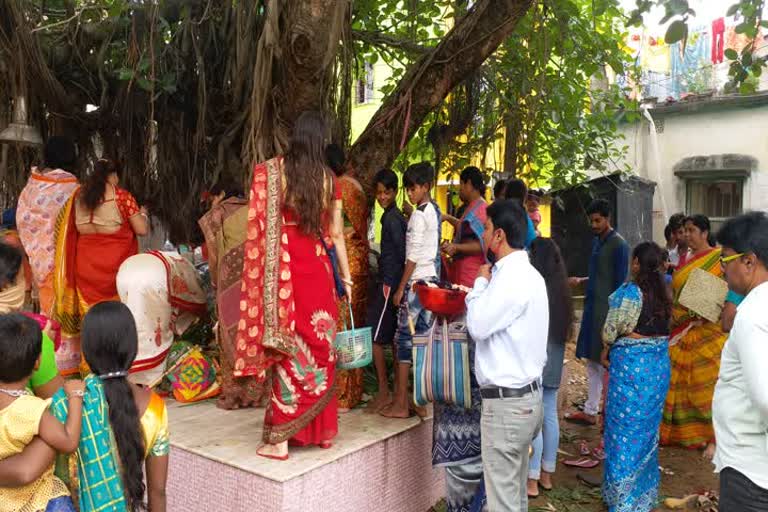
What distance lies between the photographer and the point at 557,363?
4199 millimetres

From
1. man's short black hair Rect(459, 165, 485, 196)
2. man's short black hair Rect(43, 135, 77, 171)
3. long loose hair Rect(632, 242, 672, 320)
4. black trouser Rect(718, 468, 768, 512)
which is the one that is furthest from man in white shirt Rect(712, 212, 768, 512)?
man's short black hair Rect(43, 135, 77, 171)

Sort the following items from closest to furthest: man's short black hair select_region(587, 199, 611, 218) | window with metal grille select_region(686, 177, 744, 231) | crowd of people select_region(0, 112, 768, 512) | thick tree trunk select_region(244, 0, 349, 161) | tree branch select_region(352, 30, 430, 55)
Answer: crowd of people select_region(0, 112, 768, 512) < thick tree trunk select_region(244, 0, 349, 161) < man's short black hair select_region(587, 199, 611, 218) < tree branch select_region(352, 30, 430, 55) < window with metal grille select_region(686, 177, 744, 231)

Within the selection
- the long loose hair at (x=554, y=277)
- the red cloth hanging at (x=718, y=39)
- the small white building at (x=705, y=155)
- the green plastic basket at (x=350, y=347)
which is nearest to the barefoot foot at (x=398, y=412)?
the green plastic basket at (x=350, y=347)

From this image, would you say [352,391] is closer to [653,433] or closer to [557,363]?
[557,363]

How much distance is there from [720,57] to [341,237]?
38.1 ft

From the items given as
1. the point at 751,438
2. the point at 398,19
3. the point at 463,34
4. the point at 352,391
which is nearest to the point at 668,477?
the point at 352,391

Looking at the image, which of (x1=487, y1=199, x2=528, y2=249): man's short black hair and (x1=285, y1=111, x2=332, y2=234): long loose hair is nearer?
(x1=487, y1=199, x2=528, y2=249): man's short black hair

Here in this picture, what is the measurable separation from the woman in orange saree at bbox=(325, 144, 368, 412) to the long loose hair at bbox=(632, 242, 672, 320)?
1788 millimetres

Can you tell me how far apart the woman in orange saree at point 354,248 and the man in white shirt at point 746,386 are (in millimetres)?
2372

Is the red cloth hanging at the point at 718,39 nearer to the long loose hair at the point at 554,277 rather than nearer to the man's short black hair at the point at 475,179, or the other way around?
the man's short black hair at the point at 475,179

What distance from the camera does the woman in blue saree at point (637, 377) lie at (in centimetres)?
390

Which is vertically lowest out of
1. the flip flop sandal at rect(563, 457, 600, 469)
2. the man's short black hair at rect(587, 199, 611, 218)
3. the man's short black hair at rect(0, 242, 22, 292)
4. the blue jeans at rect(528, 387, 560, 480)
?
the flip flop sandal at rect(563, 457, 600, 469)

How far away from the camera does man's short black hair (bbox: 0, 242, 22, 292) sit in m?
2.59

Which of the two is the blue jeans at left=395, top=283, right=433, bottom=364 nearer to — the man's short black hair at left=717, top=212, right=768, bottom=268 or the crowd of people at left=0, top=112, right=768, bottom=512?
the crowd of people at left=0, top=112, right=768, bottom=512
